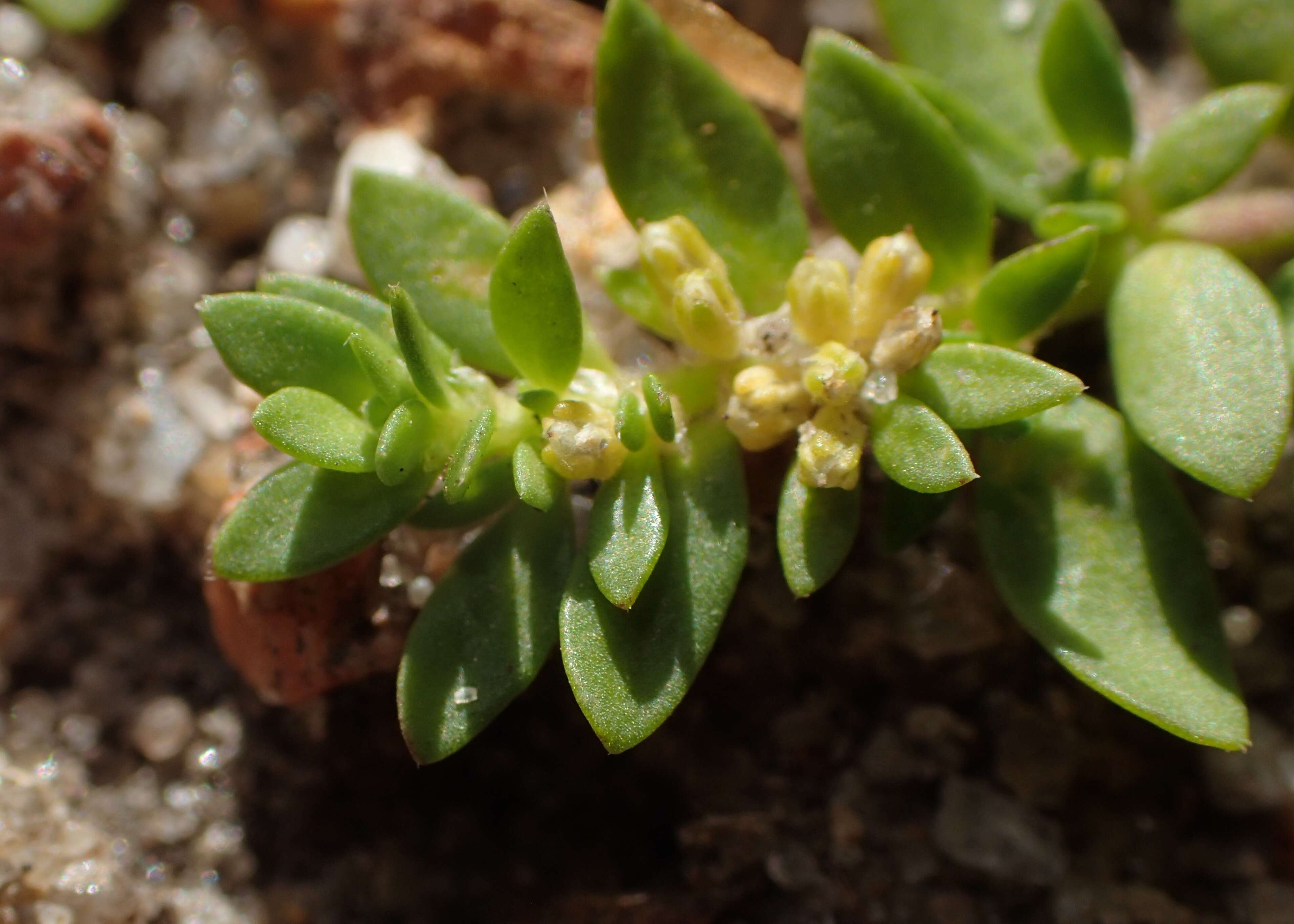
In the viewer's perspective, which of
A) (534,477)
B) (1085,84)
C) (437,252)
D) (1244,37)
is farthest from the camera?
(1244,37)

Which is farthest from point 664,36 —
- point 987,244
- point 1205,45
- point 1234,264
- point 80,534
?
point 80,534

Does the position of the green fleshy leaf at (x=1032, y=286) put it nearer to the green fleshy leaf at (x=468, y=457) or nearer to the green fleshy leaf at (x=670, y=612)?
the green fleshy leaf at (x=670, y=612)

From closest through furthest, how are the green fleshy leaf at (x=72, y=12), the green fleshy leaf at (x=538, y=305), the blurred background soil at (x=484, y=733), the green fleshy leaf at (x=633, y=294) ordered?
the green fleshy leaf at (x=538, y=305)
the green fleshy leaf at (x=633, y=294)
the blurred background soil at (x=484, y=733)
the green fleshy leaf at (x=72, y=12)

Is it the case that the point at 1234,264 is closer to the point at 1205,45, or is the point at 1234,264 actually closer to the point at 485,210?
the point at 1205,45

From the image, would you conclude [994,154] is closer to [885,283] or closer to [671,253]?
[885,283]

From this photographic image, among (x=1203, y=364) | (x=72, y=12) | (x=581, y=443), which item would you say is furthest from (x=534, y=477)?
(x=72, y=12)

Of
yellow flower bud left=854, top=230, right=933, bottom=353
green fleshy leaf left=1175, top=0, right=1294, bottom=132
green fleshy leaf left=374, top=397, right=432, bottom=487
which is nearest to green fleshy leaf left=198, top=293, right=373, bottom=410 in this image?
green fleshy leaf left=374, top=397, right=432, bottom=487

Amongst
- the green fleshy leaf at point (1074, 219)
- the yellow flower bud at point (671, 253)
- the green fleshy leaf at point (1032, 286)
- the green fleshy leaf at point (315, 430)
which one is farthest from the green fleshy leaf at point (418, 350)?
the green fleshy leaf at point (1074, 219)
